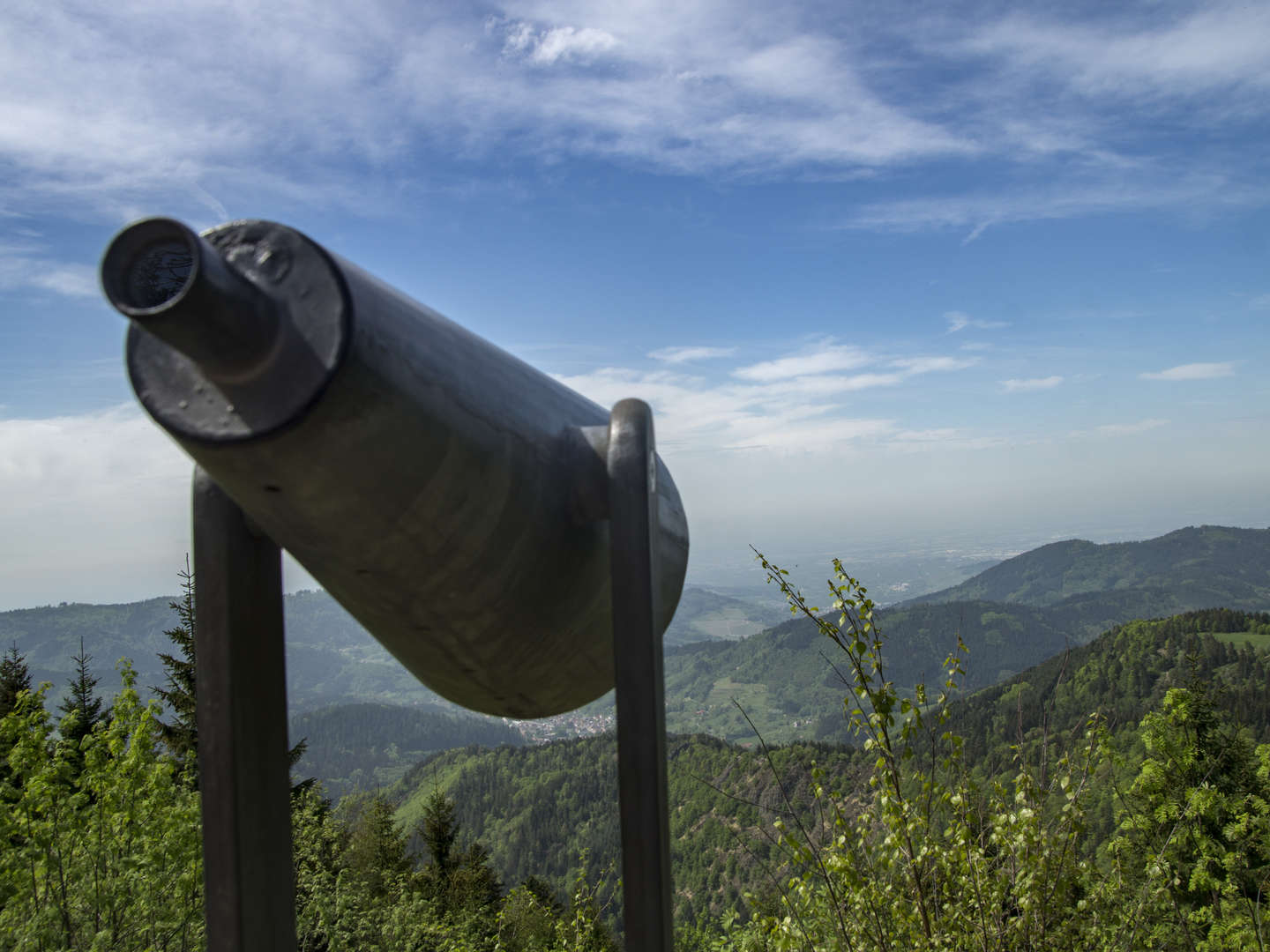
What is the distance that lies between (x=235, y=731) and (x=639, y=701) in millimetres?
1074

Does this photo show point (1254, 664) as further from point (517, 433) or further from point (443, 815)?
point (517, 433)

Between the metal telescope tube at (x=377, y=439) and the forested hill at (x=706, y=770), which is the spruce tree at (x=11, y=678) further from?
the forested hill at (x=706, y=770)

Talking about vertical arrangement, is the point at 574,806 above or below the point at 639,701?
below

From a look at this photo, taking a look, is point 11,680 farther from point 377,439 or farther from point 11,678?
point 377,439

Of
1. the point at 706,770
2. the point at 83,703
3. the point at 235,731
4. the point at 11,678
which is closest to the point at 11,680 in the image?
the point at 11,678

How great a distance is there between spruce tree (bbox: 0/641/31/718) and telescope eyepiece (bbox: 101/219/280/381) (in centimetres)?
2697

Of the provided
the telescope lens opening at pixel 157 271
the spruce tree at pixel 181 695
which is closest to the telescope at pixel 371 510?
the telescope lens opening at pixel 157 271

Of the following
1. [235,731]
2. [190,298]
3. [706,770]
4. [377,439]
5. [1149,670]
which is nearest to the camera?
[190,298]

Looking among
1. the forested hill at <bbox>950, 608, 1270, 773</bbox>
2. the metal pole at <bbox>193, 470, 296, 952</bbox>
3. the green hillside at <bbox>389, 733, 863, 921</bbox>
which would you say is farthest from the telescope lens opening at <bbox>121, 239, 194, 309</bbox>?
the green hillside at <bbox>389, 733, 863, 921</bbox>

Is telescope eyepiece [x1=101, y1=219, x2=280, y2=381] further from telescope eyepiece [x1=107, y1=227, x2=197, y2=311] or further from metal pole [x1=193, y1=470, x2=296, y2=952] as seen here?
metal pole [x1=193, y1=470, x2=296, y2=952]

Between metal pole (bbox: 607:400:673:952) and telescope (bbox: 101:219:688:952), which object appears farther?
metal pole (bbox: 607:400:673:952)

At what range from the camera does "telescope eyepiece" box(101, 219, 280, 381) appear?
1506 mm

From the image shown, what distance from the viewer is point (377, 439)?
1707 millimetres

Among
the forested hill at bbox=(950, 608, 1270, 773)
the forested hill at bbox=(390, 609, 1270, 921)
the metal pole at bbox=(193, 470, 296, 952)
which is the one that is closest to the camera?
the metal pole at bbox=(193, 470, 296, 952)
